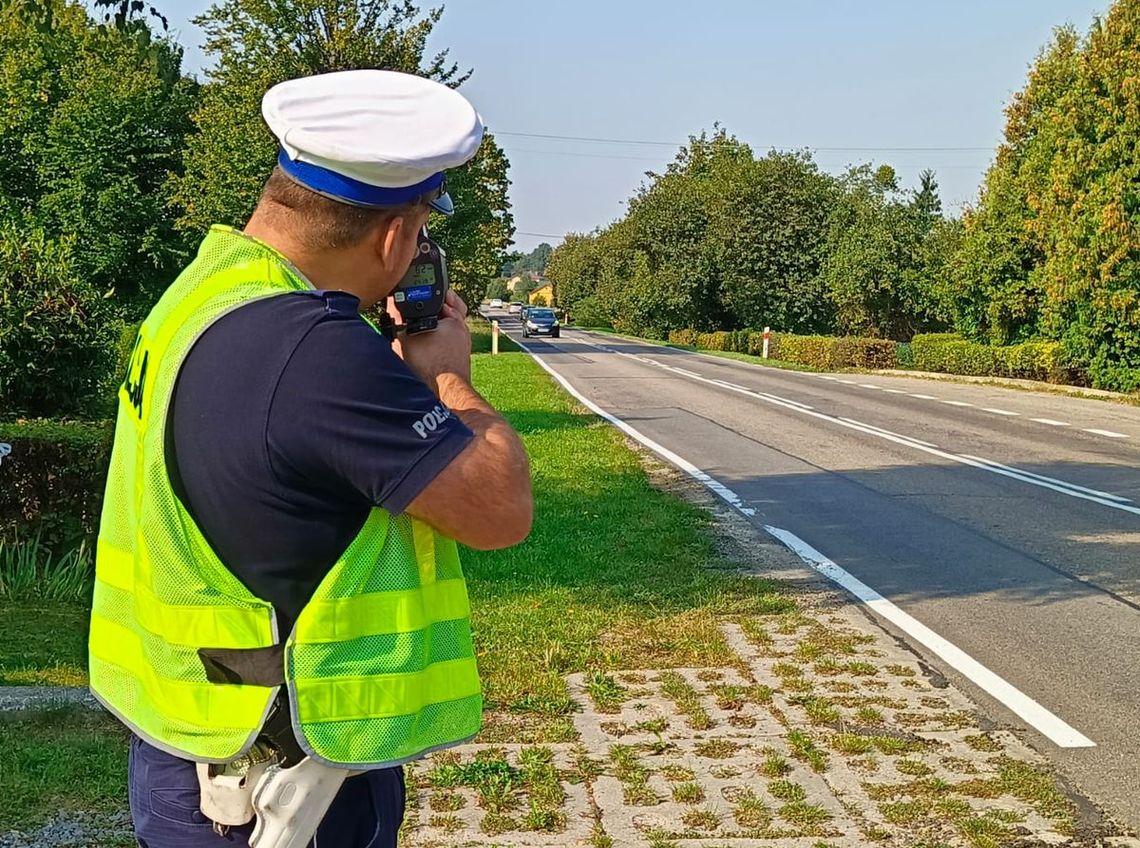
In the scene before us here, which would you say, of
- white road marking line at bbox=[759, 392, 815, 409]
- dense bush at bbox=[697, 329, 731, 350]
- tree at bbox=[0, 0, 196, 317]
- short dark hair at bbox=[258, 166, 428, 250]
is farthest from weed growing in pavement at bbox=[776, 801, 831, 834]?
dense bush at bbox=[697, 329, 731, 350]

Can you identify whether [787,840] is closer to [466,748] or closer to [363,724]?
[466,748]

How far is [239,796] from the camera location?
1890mm

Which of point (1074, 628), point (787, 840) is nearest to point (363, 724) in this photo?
point (787, 840)

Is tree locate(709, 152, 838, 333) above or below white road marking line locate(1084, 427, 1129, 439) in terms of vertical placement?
above

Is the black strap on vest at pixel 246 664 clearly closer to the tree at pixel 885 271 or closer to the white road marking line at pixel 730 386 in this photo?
the white road marking line at pixel 730 386

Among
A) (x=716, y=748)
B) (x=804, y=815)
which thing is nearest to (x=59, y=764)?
(x=716, y=748)

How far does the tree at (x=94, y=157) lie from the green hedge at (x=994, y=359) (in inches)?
846

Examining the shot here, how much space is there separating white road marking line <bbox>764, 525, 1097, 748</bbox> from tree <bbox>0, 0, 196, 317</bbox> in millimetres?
26700

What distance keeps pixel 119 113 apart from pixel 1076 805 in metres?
34.7

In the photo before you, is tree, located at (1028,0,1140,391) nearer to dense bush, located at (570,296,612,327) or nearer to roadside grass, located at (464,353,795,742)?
roadside grass, located at (464,353,795,742)

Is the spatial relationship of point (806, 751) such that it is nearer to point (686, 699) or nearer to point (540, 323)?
point (686, 699)

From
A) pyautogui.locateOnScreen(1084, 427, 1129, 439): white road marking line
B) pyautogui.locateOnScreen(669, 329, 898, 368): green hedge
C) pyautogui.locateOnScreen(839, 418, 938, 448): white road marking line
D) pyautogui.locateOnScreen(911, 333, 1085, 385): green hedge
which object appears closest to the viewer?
pyautogui.locateOnScreen(839, 418, 938, 448): white road marking line

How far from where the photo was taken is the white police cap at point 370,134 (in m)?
1.87

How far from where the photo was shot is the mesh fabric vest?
1847mm
